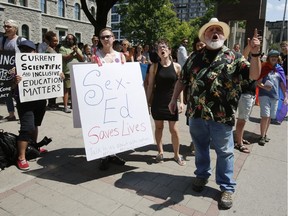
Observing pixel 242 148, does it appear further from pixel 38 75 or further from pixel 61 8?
pixel 61 8

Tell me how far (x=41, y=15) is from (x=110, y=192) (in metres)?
A: 34.2

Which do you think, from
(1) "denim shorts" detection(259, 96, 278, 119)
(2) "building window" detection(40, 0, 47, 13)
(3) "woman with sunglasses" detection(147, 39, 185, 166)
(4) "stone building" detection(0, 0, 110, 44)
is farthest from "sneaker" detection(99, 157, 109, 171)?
(2) "building window" detection(40, 0, 47, 13)

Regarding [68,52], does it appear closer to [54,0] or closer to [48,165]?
[48,165]

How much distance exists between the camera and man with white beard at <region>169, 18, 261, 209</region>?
9.67 ft

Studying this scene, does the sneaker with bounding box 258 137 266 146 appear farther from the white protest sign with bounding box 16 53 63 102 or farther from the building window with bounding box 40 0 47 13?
the building window with bounding box 40 0 47 13

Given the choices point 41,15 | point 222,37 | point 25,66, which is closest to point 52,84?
point 25,66

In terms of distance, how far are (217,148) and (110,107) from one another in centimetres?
138

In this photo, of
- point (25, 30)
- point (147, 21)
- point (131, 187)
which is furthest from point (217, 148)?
point (147, 21)

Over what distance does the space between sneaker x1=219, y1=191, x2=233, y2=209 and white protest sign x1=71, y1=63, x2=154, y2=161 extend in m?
1.23

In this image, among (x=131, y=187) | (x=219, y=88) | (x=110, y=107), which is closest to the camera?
(x=219, y=88)

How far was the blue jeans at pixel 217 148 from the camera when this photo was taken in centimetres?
311

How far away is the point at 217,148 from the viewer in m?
3.18

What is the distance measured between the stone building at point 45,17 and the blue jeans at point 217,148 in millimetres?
27634

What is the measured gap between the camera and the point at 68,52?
22.7ft
